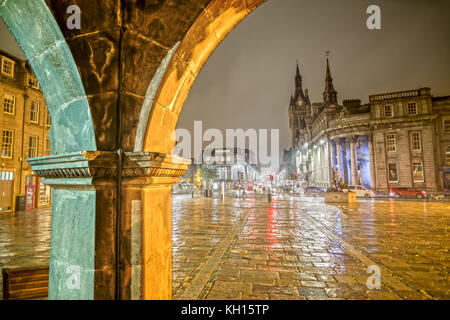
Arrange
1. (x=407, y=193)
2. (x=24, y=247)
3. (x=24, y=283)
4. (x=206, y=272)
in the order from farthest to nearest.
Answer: (x=407, y=193) < (x=24, y=247) < (x=206, y=272) < (x=24, y=283)

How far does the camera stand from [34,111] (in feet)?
63.5

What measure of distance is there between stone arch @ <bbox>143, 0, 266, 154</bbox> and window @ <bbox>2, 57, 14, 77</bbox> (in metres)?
23.0

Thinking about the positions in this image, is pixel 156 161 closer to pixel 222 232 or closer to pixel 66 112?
pixel 66 112

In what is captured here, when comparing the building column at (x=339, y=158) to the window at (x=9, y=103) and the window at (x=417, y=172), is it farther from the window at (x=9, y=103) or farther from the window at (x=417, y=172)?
the window at (x=9, y=103)

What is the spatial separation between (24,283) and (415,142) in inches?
1687

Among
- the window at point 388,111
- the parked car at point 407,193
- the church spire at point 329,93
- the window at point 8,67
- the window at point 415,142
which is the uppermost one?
the church spire at point 329,93

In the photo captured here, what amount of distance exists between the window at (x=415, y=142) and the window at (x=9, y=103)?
47.0 metres

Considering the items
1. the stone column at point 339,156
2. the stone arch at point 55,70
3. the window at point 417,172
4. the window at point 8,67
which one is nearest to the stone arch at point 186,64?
the stone arch at point 55,70

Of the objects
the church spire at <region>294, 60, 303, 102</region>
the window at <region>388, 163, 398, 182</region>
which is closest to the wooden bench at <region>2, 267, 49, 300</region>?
the window at <region>388, 163, 398, 182</region>

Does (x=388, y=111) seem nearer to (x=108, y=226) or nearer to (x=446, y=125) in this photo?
(x=446, y=125)

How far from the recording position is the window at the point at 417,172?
1239 inches

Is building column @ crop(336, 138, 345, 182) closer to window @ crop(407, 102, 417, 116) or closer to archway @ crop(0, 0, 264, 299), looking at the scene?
window @ crop(407, 102, 417, 116)

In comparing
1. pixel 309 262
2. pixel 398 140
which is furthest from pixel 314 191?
pixel 309 262
